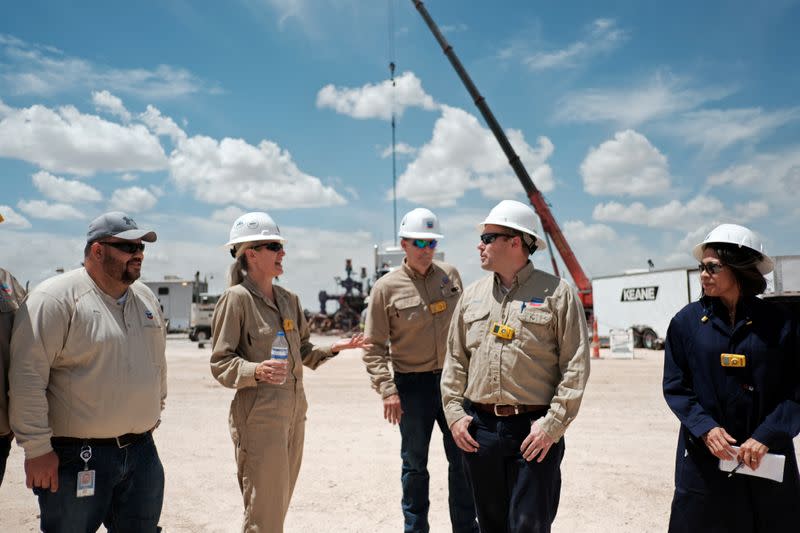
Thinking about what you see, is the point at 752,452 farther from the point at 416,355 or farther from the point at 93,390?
the point at 93,390

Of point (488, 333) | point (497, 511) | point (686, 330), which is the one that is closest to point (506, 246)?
point (488, 333)

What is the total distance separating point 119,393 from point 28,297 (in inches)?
24.6

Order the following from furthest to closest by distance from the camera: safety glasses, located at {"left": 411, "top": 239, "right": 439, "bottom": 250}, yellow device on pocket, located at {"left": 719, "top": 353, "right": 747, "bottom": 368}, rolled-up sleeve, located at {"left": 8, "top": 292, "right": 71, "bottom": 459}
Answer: safety glasses, located at {"left": 411, "top": 239, "right": 439, "bottom": 250} → yellow device on pocket, located at {"left": 719, "top": 353, "right": 747, "bottom": 368} → rolled-up sleeve, located at {"left": 8, "top": 292, "right": 71, "bottom": 459}

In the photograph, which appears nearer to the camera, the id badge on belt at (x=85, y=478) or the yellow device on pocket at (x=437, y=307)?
the id badge on belt at (x=85, y=478)

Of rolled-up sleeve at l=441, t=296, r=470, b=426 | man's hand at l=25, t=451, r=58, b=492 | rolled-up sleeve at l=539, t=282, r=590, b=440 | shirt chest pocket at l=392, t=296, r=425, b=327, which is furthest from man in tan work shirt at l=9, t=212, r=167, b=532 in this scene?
rolled-up sleeve at l=539, t=282, r=590, b=440

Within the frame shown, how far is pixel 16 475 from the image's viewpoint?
665cm

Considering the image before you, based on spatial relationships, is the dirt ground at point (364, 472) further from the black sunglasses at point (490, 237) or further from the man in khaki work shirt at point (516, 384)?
the black sunglasses at point (490, 237)

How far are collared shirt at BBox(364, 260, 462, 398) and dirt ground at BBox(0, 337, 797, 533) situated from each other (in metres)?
1.43

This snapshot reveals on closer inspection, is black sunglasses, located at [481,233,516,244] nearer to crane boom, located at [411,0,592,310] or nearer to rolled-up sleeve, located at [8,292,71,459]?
rolled-up sleeve, located at [8,292,71,459]

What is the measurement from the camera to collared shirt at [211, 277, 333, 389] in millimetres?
3672

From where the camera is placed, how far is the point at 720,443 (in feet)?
9.97

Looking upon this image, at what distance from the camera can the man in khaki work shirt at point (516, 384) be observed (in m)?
3.23

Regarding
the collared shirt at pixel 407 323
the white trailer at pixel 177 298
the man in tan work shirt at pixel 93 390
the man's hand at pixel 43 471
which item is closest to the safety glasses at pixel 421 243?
the collared shirt at pixel 407 323

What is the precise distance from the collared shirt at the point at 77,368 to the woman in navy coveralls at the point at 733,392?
2.77 meters
